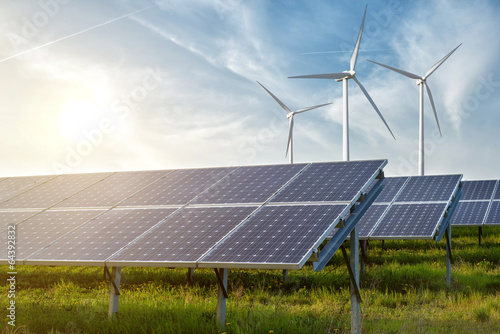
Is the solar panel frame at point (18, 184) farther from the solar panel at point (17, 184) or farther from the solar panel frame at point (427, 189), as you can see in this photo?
the solar panel frame at point (427, 189)

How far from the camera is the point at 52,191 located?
16.9m

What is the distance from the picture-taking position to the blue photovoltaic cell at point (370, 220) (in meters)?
21.4

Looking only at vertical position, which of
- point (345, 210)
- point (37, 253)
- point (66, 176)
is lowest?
point (37, 253)

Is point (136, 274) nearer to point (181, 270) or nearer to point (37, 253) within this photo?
point (181, 270)

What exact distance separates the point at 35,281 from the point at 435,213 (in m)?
17.5

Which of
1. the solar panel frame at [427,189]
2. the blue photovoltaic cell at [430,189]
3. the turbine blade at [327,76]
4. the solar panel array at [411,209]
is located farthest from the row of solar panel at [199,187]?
the turbine blade at [327,76]

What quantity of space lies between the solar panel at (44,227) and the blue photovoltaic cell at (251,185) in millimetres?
3275

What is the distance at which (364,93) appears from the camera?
116 ft

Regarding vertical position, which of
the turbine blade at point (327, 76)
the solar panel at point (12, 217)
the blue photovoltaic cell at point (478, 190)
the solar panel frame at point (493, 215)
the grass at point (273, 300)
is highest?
the turbine blade at point (327, 76)

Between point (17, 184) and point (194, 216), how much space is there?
10.2 metres

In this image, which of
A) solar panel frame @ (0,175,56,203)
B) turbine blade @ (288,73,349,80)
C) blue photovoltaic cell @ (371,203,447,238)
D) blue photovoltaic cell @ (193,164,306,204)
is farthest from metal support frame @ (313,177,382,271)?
turbine blade @ (288,73,349,80)

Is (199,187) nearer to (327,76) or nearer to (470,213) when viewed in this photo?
(470,213)

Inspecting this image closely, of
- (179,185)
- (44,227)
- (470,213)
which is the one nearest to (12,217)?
(44,227)

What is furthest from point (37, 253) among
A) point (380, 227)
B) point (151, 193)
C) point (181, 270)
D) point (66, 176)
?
point (380, 227)
